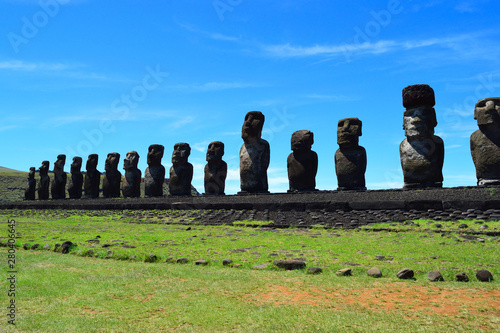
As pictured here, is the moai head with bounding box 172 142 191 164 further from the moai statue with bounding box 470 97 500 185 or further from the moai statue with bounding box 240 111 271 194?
the moai statue with bounding box 470 97 500 185

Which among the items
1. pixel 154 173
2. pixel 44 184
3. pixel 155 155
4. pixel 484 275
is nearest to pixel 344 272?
pixel 484 275

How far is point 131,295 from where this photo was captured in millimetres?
4648

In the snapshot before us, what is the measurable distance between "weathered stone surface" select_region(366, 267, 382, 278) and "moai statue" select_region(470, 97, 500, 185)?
370 inches

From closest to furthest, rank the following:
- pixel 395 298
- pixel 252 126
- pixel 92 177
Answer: pixel 395 298
pixel 252 126
pixel 92 177

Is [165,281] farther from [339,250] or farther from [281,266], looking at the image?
[339,250]

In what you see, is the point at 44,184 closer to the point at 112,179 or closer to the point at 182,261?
the point at 112,179

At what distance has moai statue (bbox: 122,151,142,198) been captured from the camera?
2458cm

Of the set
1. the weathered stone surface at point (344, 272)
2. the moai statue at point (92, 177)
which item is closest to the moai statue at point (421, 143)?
the weathered stone surface at point (344, 272)

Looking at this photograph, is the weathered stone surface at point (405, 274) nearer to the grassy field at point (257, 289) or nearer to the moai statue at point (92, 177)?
the grassy field at point (257, 289)

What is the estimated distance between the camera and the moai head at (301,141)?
1744cm

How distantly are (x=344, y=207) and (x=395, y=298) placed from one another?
9.10m

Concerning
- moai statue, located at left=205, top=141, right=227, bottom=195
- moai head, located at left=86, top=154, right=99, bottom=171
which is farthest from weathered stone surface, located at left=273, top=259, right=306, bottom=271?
moai head, located at left=86, top=154, right=99, bottom=171

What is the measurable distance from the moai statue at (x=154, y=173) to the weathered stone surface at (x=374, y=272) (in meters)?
18.4

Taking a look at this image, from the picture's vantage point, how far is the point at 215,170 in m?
20.2
